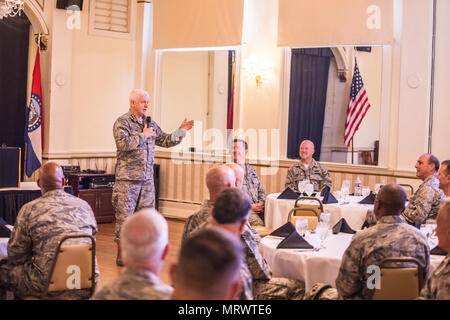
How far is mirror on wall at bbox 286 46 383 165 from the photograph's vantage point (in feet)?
30.3

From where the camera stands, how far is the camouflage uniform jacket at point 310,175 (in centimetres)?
795

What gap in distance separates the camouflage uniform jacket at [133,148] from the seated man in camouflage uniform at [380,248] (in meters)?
3.50

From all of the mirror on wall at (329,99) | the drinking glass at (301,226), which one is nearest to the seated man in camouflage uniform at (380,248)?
the drinking glass at (301,226)

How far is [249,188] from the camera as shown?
289 inches

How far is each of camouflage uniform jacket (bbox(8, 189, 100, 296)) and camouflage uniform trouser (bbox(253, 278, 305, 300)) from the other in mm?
1176

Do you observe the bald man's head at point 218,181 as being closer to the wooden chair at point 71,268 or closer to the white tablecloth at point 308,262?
the white tablecloth at point 308,262

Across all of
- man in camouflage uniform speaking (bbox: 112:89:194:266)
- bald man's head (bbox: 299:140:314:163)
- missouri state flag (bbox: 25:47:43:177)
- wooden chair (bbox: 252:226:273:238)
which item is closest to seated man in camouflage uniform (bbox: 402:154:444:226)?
wooden chair (bbox: 252:226:273:238)

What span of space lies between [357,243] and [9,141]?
7.37 m

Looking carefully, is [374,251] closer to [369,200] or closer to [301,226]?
[301,226]

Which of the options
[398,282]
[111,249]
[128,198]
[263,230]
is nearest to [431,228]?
[398,282]

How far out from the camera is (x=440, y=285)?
290 cm

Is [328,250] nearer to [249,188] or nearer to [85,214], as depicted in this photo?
[85,214]
